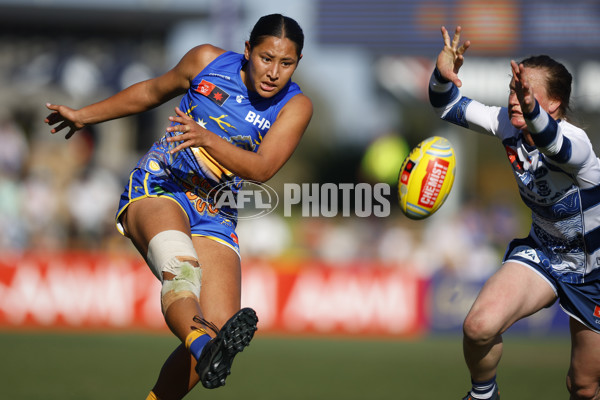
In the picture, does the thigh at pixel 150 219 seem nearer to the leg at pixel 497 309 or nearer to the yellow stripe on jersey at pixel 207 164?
the yellow stripe on jersey at pixel 207 164

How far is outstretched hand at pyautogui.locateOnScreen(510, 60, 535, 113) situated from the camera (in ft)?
13.0

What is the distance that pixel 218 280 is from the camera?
14.8 feet

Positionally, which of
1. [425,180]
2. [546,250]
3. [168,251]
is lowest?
[546,250]

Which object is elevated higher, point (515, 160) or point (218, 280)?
point (515, 160)

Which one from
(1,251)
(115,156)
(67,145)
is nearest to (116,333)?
(1,251)

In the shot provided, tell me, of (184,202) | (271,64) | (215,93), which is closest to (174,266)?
(184,202)

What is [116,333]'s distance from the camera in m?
12.5

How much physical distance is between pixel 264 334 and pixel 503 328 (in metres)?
8.84

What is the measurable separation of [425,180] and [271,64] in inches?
48.4

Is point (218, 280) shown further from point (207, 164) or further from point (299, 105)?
point (299, 105)

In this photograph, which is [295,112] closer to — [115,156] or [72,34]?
[115,156]

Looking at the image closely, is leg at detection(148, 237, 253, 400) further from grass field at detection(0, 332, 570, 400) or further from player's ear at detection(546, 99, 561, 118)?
grass field at detection(0, 332, 570, 400)

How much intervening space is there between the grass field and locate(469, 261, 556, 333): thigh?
2762mm

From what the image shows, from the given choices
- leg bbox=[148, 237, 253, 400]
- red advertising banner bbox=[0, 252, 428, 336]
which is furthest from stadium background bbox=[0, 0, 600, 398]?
leg bbox=[148, 237, 253, 400]
